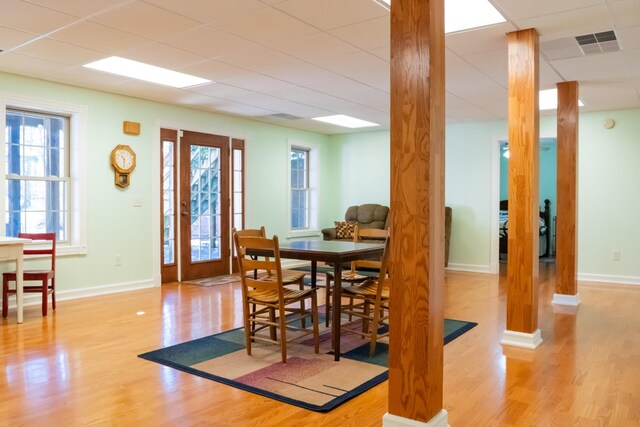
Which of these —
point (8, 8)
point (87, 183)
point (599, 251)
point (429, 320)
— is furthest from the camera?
point (599, 251)

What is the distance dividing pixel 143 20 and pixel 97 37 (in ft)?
1.99

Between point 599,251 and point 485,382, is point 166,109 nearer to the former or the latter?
point 485,382

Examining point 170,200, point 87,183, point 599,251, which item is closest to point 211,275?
point 170,200

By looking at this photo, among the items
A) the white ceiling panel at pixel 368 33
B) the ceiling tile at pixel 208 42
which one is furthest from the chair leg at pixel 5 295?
the white ceiling panel at pixel 368 33

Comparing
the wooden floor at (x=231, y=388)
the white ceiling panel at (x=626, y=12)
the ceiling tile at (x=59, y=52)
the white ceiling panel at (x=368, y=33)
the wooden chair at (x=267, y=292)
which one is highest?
the ceiling tile at (x=59, y=52)

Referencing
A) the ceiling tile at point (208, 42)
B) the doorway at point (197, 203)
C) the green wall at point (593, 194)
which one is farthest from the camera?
the green wall at point (593, 194)

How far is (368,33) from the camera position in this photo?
3.85 meters

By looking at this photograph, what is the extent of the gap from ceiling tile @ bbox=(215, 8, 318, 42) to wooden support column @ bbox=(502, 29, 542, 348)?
157 cm

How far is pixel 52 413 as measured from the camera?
2.54 meters

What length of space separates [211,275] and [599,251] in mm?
5405

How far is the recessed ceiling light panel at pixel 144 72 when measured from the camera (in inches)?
187

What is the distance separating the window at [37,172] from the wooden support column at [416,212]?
4528 mm

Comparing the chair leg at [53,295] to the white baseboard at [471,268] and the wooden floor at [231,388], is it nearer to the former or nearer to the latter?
the wooden floor at [231,388]

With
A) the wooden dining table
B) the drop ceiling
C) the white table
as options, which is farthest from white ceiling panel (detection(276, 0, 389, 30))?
the white table
